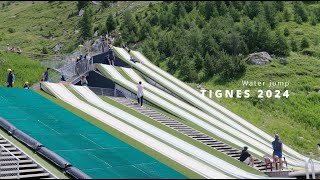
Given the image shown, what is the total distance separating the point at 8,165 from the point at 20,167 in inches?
15.0

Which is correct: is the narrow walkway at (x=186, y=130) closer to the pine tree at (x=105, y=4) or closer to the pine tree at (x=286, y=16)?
the pine tree at (x=286, y=16)

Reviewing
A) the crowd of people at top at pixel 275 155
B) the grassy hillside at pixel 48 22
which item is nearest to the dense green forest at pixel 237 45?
the grassy hillside at pixel 48 22

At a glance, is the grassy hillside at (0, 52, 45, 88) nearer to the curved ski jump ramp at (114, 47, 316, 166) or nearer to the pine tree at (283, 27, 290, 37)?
the curved ski jump ramp at (114, 47, 316, 166)

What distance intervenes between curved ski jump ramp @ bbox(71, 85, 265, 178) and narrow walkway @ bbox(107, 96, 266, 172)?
5.12ft

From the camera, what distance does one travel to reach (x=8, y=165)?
1415cm

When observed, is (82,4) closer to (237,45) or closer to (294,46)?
(237,45)

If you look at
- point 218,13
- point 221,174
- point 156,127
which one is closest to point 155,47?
point 218,13

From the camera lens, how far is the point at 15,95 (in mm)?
21625

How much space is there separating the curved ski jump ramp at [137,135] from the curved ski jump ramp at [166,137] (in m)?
0.64

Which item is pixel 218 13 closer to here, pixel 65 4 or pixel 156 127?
pixel 156 127

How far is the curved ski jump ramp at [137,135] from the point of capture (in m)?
15.5

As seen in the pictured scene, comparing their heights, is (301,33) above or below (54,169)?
above

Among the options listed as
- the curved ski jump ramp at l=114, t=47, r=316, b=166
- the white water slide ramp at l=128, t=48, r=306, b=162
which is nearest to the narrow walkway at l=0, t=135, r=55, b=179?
the curved ski jump ramp at l=114, t=47, r=316, b=166

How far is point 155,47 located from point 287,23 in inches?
669
